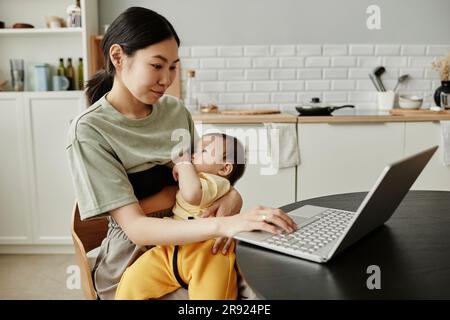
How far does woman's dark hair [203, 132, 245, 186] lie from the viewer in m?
1.62

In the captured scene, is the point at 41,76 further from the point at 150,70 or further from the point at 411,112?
the point at 411,112

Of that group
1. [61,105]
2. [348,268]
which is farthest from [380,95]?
[348,268]

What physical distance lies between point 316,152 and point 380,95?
0.95 meters

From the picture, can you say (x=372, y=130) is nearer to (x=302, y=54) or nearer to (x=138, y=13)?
(x=302, y=54)

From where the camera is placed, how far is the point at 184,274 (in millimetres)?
1182

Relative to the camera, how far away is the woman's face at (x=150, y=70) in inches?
52.1

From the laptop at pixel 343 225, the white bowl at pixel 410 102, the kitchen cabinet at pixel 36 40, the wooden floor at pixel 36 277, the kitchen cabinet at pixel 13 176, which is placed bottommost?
the wooden floor at pixel 36 277

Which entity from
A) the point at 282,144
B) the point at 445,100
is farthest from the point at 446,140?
the point at 282,144

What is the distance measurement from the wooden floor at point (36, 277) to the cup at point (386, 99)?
2.65 m

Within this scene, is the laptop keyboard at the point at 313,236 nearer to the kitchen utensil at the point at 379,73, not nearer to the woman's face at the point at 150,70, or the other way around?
the woman's face at the point at 150,70

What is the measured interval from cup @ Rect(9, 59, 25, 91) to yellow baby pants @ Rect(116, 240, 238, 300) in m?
2.75

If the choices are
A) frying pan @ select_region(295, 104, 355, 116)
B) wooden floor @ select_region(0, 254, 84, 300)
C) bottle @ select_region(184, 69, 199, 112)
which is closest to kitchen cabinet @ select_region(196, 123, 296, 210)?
frying pan @ select_region(295, 104, 355, 116)

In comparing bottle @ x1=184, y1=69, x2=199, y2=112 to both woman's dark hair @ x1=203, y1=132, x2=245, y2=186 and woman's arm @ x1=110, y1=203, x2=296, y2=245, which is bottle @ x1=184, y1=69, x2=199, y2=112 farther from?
woman's arm @ x1=110, y1=203, x2=296, y2=245

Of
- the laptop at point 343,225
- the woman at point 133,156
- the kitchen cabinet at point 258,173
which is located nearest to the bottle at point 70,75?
the kitchen cabinet at point 258,173
